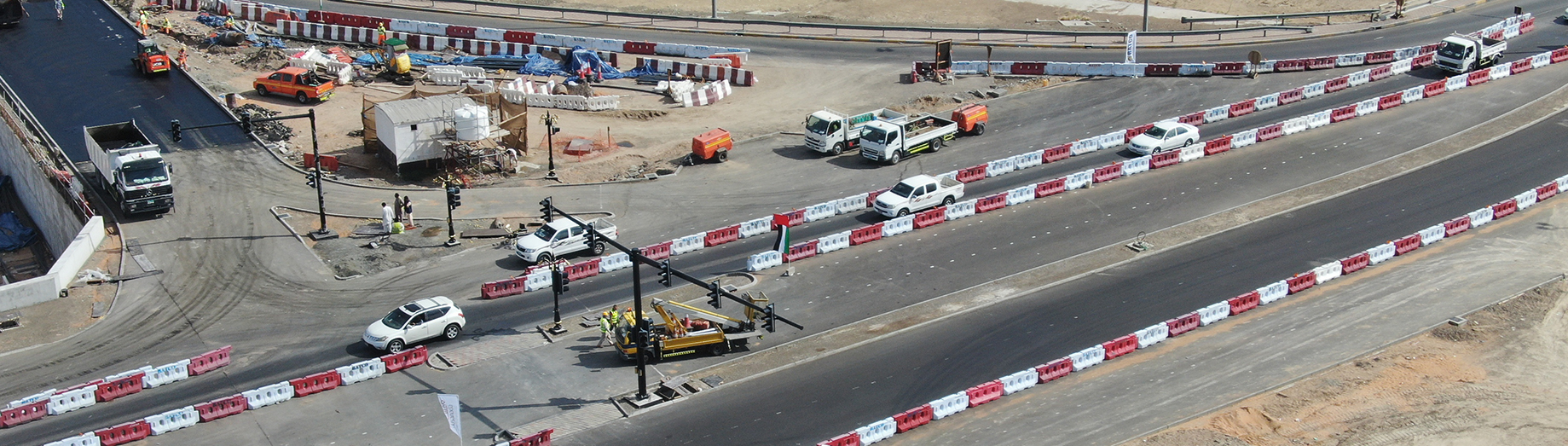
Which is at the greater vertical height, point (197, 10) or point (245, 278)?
point (197, 10)

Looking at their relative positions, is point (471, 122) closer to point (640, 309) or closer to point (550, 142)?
point (550, 142)

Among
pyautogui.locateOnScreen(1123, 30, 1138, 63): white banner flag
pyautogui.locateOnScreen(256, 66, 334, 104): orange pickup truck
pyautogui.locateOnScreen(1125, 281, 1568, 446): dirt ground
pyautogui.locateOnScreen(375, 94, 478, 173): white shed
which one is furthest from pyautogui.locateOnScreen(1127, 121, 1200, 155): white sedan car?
pyautogui.locateOnScreen(256, 66, 334, 104): orange pickup truck

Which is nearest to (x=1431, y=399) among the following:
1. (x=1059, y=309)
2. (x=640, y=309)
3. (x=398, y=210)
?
(x=1059, y=309)

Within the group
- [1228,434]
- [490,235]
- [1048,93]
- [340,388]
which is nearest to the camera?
[1228,434]

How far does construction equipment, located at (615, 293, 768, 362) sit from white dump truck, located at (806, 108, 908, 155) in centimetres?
1781

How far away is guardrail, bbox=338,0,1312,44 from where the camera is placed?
75062mm

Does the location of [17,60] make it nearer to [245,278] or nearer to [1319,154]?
[245,278]

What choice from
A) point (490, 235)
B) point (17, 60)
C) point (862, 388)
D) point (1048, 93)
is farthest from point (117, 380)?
point (1048, 93)

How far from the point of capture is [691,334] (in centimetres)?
3878

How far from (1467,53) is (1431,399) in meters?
33.1

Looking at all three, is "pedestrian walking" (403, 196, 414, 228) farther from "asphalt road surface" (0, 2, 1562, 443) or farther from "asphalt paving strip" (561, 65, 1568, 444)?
"asphalt paving strip" (561, 65, 1568, 444)

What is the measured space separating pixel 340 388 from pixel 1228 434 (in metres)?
24.4

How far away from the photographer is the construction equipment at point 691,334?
126 feet

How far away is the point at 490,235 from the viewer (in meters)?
48.5
